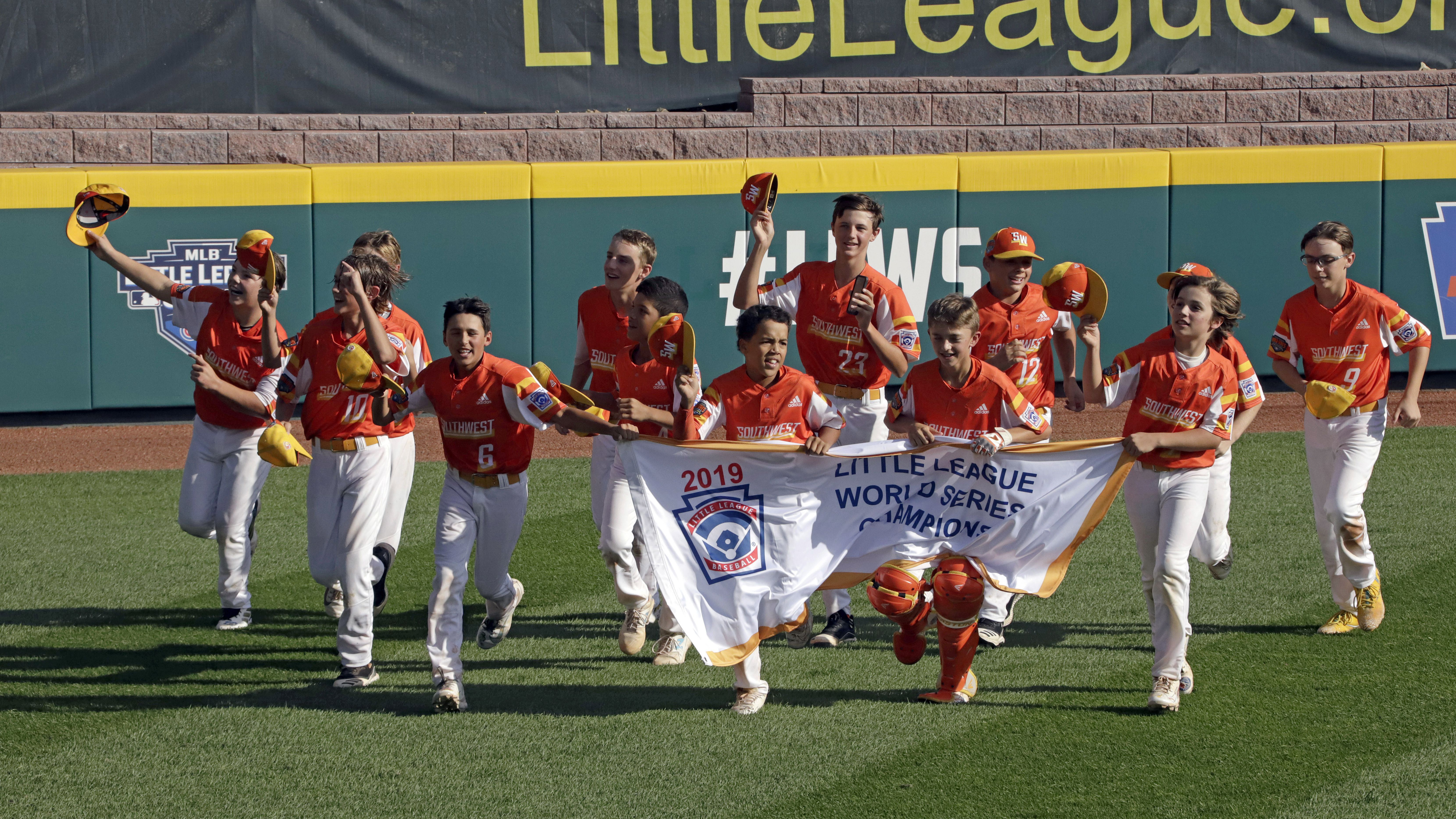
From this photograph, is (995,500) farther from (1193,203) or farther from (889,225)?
(1193,203)

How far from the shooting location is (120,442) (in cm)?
1176

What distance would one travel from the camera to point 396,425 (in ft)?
22.5

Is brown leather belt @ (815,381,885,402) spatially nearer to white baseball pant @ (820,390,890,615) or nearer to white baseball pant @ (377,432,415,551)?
white baseball pant @ (820,390,890,615)

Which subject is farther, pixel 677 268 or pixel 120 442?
pixel 677 268

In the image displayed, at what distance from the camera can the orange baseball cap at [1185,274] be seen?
594cm

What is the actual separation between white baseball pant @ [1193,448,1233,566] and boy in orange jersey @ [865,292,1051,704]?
3.39 feet

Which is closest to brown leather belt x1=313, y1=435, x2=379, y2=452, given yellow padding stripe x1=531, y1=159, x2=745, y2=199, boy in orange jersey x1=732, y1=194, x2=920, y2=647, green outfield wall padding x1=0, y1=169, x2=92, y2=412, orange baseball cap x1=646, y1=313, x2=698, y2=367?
orange baseball cap x1=646, y1=313, x2=698, y2=367

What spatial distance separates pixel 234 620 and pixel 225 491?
26.3 inches

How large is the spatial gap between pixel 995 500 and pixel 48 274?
8.90 m

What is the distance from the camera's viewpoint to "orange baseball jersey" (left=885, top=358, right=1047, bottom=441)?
6.05 metres

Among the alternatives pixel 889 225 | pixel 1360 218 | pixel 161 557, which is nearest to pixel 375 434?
pixel 161 557

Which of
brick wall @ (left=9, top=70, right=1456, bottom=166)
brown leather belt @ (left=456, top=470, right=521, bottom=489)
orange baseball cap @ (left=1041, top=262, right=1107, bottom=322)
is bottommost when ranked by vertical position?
brown leather belt @ (left=456, top=470, right=521, bottom=489)

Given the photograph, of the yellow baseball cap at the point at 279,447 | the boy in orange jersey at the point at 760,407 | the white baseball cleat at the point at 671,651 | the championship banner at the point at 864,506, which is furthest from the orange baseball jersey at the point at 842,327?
the yellow baseball cap at the point at 279,447

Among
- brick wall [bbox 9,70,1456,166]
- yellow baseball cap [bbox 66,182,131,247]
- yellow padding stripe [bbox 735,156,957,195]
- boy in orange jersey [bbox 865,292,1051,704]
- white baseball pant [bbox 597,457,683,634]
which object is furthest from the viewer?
brick wall [bbox 9,70,1456,166]
